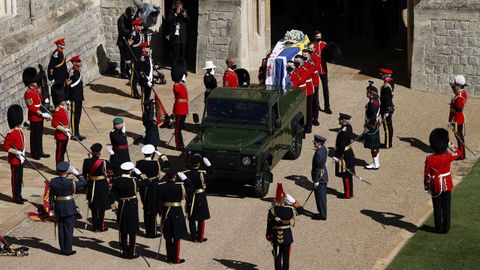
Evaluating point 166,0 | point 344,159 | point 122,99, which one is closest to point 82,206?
point 344,159

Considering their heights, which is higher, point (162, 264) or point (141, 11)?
point (141, 11)

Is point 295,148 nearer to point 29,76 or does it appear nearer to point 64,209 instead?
point 29,76

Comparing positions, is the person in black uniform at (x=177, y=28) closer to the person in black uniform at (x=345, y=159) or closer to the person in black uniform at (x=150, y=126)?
the person in black uniform at (x=150, y=126)

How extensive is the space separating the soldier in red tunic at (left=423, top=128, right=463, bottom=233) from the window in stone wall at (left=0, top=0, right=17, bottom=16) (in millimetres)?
11690

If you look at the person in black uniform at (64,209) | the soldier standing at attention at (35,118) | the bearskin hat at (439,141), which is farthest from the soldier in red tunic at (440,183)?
the soldier standing at attention at (35,118)

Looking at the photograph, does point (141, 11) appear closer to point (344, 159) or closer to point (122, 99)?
point (122, 99)

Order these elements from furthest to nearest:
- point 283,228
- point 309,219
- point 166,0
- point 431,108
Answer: point 166,0 → point 431,108 → point 309,219 → point 283,228

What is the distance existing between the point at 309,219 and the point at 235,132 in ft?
8.21

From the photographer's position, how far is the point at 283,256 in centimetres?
2239

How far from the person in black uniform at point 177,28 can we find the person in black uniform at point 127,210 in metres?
12.1

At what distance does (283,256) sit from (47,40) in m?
12.5

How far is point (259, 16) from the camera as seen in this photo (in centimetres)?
3638

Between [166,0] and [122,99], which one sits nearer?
[122,99]

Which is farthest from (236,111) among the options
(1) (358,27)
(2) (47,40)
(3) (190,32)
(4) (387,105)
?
(1) (358,27)
